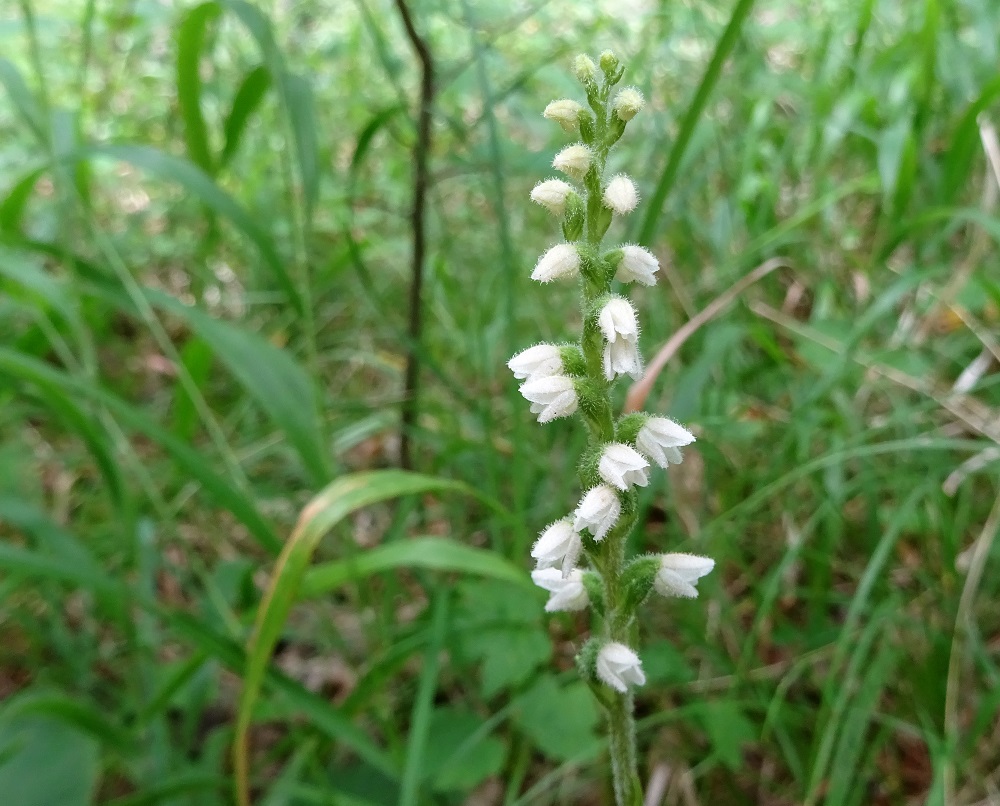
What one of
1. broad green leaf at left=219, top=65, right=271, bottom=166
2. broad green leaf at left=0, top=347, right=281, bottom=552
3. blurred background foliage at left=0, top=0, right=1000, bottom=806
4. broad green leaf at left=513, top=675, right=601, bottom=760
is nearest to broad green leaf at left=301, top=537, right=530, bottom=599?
blurred background foliage at left=0, top=0, right=1000, bottom=806

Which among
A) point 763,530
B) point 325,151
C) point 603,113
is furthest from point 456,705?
point 325,151

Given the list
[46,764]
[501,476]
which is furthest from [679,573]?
[46,764]

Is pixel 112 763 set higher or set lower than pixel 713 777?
higher

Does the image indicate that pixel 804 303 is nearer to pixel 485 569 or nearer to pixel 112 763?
pixel 485 569

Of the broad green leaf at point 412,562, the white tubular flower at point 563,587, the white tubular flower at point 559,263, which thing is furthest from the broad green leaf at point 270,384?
the white tubular flower at point 559,263

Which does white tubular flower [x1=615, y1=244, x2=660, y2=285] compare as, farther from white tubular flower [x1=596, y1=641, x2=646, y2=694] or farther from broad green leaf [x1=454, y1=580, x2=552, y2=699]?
broad green leaf [x1=454, y1=580, x2=552, y2=699]

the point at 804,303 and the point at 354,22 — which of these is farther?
the point at 354,22
